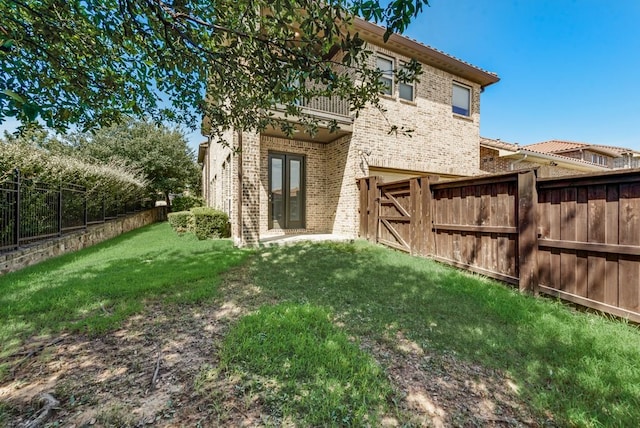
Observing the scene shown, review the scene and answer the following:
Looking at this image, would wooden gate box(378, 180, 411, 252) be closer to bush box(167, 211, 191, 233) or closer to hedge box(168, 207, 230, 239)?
hedge box(168, 207, 230, 239)

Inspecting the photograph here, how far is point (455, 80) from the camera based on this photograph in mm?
11430

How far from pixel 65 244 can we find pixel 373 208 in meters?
8.24

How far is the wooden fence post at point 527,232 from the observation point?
4.14 m

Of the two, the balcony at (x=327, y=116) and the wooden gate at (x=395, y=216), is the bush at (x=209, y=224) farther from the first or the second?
the wooden gate at (x=395, y=216)

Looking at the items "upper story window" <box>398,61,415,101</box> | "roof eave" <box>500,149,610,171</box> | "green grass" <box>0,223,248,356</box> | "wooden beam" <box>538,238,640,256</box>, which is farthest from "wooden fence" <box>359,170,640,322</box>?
"roof eave" <box>500,149,610,171</box>

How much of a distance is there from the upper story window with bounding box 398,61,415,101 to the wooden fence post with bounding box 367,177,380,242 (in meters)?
4.07

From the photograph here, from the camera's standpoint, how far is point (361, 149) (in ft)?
30.6

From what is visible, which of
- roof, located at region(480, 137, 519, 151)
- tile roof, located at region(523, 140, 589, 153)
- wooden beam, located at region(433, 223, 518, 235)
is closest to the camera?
wooden beam, located at region(433, 223, 518, 235)

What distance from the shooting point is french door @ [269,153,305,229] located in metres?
9.69

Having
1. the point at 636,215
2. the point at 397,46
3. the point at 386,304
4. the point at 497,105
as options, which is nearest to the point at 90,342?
the point at 386,304

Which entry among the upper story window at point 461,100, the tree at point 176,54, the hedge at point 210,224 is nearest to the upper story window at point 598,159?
the upper story window at point 461,100

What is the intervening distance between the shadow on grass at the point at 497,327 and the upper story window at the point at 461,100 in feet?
29.5

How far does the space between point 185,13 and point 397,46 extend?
28.2ft

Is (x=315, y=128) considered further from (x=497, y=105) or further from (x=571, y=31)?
(x=497, y=105)
